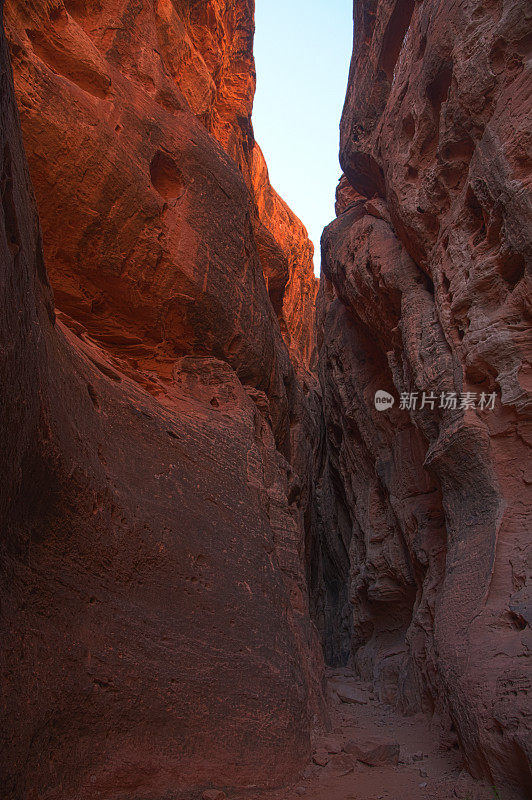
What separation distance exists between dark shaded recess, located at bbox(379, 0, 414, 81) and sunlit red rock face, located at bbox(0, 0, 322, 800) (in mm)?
6468

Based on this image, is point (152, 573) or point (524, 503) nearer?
point (152, 573)

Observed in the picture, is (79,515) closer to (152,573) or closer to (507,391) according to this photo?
(152,573)

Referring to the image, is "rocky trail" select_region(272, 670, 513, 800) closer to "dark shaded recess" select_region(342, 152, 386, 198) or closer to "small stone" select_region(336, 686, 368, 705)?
"small stone" select_region(336, 686, 368, 705)

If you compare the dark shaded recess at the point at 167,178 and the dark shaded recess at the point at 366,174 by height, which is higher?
the dark shaded recess at the point at 366,174

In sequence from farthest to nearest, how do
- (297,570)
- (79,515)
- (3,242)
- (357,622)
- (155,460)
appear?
(357,622), (297,570), (155,460), (79,515), (3,242)

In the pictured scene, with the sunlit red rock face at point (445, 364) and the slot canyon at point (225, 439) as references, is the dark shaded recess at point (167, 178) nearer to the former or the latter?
the slot canyon at point (225, 439)

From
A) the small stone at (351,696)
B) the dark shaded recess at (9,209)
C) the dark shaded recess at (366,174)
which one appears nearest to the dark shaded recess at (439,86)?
the dark shaded recess at (366,174)

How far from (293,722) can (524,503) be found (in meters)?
4.00

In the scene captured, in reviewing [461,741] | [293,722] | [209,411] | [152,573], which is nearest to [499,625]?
[461,741]

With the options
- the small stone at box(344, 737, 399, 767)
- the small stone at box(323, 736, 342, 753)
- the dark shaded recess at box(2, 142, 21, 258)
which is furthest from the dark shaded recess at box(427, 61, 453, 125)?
the small stone at box(323, 736, 342, 753)

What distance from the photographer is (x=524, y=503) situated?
22.1ft

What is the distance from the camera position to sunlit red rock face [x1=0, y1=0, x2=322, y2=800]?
389cm

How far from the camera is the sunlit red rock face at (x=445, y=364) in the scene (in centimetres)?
611

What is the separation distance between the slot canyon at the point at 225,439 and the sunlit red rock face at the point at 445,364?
0.05m
